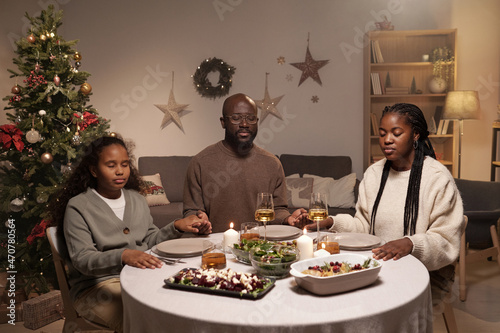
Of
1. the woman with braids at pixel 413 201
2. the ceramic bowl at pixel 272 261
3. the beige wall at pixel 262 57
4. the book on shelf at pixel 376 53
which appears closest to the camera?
the ceramic bowl at pixel 272 261

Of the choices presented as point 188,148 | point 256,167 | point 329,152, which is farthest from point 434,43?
point 256,167

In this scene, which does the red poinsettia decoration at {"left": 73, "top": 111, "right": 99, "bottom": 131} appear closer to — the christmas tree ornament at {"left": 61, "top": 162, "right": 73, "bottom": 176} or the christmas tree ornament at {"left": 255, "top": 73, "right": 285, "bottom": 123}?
the christmas tree ornament at {"left": 61, "top": 162, "right": 73, "bottom": 176}

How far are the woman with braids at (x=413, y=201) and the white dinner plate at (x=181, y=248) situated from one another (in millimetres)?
553

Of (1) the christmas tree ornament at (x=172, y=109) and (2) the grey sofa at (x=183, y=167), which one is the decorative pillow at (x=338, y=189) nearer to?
(2) the grey sofa at (x=183, y=167)

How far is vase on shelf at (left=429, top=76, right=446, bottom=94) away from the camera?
512 centimetres

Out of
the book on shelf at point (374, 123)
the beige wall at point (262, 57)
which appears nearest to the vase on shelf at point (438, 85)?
the beige wall at point (262, 57)

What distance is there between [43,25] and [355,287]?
3.05 metres

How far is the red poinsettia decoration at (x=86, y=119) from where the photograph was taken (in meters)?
3.48

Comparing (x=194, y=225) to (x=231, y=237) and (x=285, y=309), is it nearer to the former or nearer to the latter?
(x=231, y=237)

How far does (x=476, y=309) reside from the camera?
127 inches

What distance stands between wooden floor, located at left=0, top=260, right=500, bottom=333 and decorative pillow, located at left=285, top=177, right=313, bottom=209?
1610 mm

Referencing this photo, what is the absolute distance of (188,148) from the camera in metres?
5.76

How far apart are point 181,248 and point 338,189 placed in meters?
3.07

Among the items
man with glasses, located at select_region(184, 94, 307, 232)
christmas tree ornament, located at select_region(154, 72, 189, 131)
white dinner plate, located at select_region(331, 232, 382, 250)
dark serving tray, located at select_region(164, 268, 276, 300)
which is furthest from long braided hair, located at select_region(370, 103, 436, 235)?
christmas tree ornament, located at select_region(154, 72, 189, 131)
